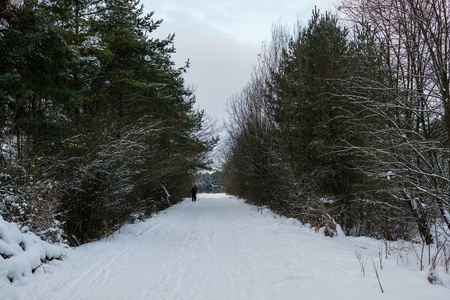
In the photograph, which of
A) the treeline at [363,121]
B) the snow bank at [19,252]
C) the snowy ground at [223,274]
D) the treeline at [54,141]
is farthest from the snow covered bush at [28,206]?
the treeline at [363,121]

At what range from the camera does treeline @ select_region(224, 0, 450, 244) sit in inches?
243

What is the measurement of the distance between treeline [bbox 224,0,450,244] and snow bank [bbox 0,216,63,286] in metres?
6.24

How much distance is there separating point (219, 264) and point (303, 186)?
6474 millimetres

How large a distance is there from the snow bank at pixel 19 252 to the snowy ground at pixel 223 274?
6.1 inches

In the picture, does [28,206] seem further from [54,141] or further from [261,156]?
[261,156]

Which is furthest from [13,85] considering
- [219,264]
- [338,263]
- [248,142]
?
[248,142]

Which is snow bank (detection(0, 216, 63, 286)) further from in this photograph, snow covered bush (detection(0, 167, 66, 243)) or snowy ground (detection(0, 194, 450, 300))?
snow covered bush (detection(0, 167, 66, 243))

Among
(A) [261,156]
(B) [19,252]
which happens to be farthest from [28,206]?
(A) [261,156]

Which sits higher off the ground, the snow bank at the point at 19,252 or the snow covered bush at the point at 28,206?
the snow covered bush at the point at 28,206

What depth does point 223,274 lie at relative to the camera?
530 centimetres

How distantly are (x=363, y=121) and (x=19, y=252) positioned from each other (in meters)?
8.44

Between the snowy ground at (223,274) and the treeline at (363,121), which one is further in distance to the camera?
the treeline at (363,121)

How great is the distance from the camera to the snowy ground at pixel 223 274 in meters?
4.02

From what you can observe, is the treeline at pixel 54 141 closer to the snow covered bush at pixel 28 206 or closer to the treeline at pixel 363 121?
the snow covered bush at pixel 28 206
